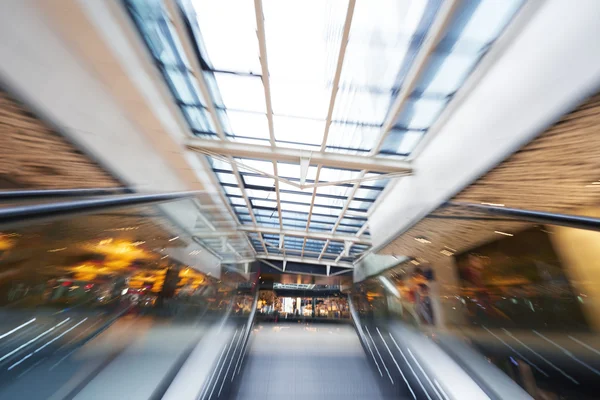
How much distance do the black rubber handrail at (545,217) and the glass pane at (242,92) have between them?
4846 millimetres

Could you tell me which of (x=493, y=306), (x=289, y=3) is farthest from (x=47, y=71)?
(x=493, y=306)

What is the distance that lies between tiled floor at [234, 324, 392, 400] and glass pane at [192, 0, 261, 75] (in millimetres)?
6552

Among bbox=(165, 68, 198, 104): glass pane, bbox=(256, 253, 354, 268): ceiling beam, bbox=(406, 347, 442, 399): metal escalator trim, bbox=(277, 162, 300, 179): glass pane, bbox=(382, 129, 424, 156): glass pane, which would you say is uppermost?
bbox=(165, 68, 198, 104): glass pane

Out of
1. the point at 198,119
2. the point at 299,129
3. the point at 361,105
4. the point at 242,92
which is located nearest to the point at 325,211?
the point at 299,129

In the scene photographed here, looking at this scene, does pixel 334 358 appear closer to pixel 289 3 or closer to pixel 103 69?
pixel 289 3

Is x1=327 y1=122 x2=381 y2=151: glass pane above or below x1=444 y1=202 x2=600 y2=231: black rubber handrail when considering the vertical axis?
above

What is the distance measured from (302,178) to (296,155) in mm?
727

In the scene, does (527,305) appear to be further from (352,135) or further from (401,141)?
(352,135)

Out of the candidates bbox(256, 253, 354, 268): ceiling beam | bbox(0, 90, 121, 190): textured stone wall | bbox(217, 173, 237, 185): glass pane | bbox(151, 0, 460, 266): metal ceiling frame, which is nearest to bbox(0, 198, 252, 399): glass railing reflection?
bbox(0, 90, 121, 190): textured stone wall

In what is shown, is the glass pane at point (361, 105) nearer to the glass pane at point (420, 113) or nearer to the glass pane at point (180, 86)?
the glass pane at point (420, 113)

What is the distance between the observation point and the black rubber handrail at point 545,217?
1520mm

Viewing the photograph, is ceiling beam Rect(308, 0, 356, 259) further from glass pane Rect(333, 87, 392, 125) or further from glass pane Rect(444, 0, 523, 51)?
glass pane Rect(444, 0, 523, 51)

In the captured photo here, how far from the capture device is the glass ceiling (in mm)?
4004

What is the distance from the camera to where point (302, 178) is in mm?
7266
